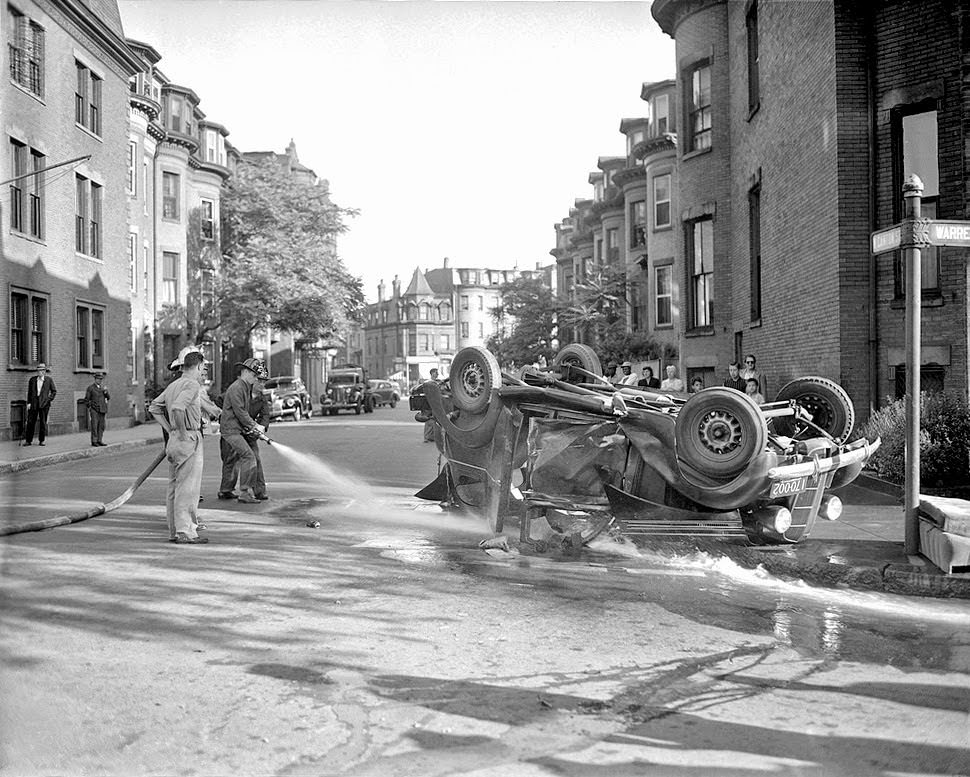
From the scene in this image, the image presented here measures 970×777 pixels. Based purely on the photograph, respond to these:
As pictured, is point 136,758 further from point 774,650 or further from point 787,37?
point 787,37

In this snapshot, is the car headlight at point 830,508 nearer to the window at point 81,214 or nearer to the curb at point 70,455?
the curb at point 70,455

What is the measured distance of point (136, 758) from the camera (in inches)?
145

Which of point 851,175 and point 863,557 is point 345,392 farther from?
point 863,557

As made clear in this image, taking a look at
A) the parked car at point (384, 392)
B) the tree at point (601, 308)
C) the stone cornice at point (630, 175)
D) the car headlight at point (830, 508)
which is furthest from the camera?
the parked car at point (384, 392)

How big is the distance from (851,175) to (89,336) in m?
21.2

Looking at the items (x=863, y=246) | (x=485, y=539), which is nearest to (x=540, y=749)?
(x=485, y=539)

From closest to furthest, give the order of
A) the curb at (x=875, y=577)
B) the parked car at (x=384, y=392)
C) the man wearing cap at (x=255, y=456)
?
the curb at (x=875, y=577)
the man wearing cap at (x=255, y=456)
the parked car at (x=384, y=392)

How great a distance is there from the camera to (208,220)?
46031mm

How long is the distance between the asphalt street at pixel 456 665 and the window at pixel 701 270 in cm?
1550

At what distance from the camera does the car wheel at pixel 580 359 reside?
982cm

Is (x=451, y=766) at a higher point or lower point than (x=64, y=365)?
lower

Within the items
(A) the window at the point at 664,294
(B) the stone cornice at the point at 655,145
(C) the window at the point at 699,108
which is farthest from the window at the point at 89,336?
(B) the stone cornice at the point at 655,145

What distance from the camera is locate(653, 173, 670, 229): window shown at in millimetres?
34797

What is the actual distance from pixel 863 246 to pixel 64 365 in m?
20.7
